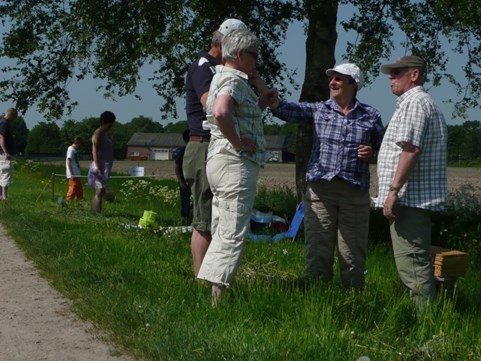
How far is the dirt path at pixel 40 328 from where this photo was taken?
423 centimetres

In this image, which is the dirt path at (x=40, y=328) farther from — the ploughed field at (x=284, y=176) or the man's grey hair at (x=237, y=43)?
the ploughed field at (x=284, y=176)

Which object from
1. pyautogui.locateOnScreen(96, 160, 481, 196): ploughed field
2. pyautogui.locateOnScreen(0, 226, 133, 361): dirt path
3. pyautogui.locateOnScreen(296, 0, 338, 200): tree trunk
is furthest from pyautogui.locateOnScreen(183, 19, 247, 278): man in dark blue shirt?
pyautogui.locateOnScreen(96, 160, 481, 196): ploughed field

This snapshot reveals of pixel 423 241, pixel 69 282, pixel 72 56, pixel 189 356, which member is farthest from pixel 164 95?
pixel 189 356

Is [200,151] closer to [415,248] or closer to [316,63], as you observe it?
[415,248]

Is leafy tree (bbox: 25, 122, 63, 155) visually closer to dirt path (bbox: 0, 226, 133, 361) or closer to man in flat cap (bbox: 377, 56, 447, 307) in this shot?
dirt path (bbox: 0, 226, 133, 361)

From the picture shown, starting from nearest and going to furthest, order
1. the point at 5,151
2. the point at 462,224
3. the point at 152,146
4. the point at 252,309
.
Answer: the point at 252,309
the point at 462,224
the point at 5,151
the point at 152,146

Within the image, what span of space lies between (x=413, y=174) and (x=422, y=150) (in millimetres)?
166

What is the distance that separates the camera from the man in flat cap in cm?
496

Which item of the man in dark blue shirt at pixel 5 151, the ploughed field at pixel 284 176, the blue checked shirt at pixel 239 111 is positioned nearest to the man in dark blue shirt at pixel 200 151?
the blue checked shirt at pixel 239 111

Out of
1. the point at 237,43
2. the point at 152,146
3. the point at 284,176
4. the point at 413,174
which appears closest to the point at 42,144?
the point at 152,146

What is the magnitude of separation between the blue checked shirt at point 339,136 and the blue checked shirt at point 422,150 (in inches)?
15.0

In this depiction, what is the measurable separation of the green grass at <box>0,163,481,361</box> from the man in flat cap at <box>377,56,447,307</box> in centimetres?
25

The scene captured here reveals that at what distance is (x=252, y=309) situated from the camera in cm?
476

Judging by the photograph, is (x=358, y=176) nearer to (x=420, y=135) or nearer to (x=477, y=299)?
(x=420, y=135)
